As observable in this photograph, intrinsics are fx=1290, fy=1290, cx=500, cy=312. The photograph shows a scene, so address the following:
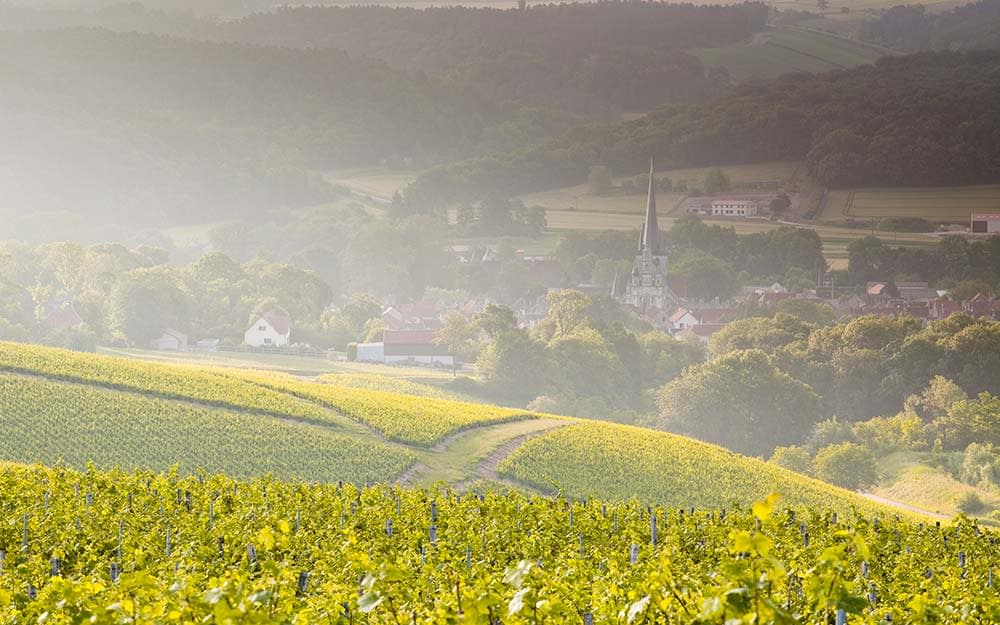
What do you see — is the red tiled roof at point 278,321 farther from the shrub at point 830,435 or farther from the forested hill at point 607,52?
the forested hill at point 607,52

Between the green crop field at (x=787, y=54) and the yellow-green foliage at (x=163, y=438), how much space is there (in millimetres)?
125992

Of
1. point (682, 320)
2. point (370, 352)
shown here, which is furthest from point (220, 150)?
point (682, 320)

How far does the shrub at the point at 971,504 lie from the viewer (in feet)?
200

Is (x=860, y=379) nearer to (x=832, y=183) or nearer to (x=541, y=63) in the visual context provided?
(x=832, y=183)

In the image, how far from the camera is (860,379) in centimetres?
9244

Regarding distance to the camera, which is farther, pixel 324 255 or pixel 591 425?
pixel 324 255

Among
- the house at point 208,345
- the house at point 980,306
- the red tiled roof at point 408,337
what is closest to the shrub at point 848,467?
the red tiled roof at point 408,337

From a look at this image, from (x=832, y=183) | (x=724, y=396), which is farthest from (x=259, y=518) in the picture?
(x=832, y=183)

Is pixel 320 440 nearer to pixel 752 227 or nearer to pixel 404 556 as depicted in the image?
pixel 404 556

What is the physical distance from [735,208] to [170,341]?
63.3 meters

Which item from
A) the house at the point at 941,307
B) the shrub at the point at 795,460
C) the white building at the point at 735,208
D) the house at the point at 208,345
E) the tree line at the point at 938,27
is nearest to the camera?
the shrub at the point at 795,460

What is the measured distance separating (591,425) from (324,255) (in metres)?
98.0

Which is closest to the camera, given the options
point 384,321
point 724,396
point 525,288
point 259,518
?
point 259,518

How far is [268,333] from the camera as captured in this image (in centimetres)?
11156
